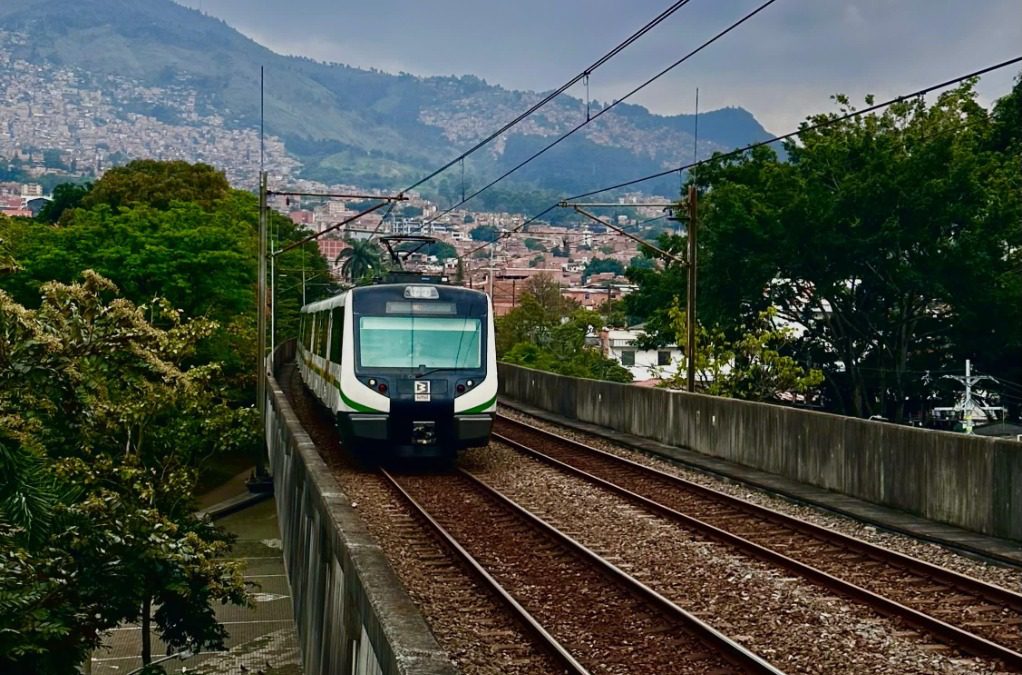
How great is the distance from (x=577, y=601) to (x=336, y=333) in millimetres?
11255

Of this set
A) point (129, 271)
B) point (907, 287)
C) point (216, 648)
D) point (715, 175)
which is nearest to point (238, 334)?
point (129, 271)

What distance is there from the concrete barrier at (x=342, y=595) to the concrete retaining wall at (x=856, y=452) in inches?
267

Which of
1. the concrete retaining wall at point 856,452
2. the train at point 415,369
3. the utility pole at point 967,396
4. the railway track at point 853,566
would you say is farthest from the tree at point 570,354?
the railway track at point 853,566

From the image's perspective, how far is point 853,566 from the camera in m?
13.6

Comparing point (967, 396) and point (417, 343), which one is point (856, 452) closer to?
point (417, 343)

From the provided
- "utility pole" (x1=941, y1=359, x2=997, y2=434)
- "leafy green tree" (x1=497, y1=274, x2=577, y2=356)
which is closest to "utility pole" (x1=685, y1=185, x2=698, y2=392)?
"utility pole" (x1=941, y1=359, x2=997, y2=434)

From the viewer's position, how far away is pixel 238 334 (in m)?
55.3

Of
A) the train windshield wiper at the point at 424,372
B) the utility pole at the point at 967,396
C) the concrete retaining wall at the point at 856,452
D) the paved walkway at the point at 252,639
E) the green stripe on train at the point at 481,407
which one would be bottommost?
the paved walkway at the point at 252,639

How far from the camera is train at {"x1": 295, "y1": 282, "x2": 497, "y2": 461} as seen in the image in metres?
21.0

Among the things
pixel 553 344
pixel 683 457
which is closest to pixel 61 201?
pixel 553 344

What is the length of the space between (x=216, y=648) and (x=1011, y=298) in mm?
31481

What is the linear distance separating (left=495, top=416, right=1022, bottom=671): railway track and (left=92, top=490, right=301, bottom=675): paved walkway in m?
8.77

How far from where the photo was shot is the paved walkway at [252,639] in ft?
89.9

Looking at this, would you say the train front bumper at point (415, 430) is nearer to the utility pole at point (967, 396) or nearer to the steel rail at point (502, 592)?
the steel rail at point (502, 592)
